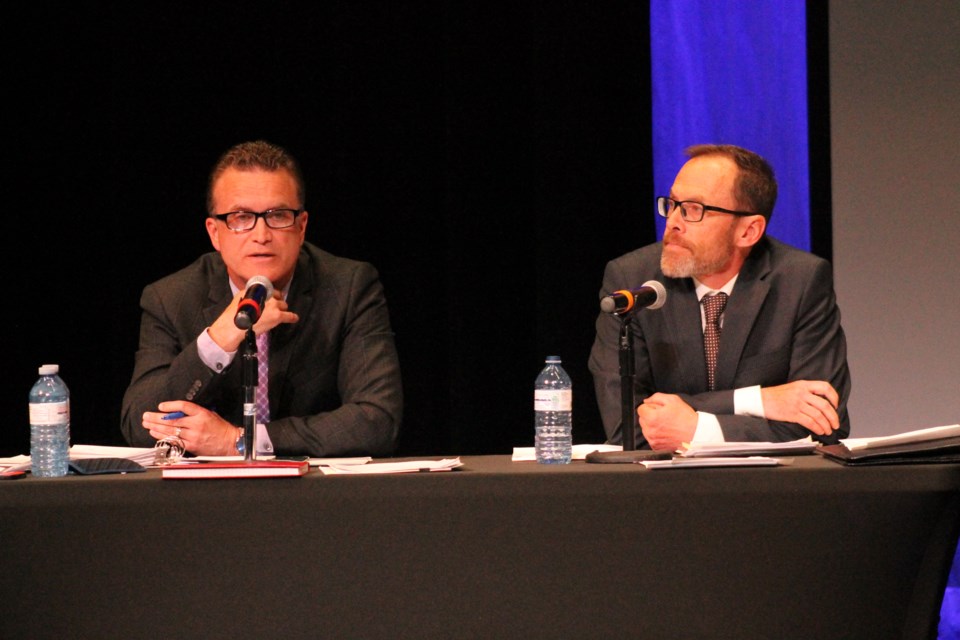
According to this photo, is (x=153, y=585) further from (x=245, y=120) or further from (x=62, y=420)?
(x=245, y=120)

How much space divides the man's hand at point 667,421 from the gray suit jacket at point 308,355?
74 centimetres

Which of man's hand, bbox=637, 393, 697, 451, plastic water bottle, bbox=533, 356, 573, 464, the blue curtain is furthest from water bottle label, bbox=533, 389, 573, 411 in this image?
the blue curtain

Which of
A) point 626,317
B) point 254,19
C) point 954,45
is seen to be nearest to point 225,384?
point 626,317

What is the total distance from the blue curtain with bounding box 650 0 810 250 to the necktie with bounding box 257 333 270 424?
1.98m

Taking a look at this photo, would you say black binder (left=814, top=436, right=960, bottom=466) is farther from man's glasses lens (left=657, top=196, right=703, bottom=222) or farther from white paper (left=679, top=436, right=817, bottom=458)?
man's glasses lens (left=657, top=196, right=703, bottom=222)

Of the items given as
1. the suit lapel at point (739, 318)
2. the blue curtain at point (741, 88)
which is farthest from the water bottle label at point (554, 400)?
the blue curtain at point (741, 88)

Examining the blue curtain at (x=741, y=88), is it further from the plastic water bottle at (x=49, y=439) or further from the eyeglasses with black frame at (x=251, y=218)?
the plastic water bottle at (x=49, y=439)

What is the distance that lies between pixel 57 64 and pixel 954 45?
3.52 meters

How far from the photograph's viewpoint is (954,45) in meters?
4.59

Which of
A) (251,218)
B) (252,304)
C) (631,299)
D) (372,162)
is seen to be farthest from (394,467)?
(372,162)

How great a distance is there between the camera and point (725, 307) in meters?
3.53

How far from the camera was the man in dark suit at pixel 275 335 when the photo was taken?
3209 millimetres

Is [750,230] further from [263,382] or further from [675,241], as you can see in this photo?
[263,382]

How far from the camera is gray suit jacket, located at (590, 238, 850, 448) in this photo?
346cm
